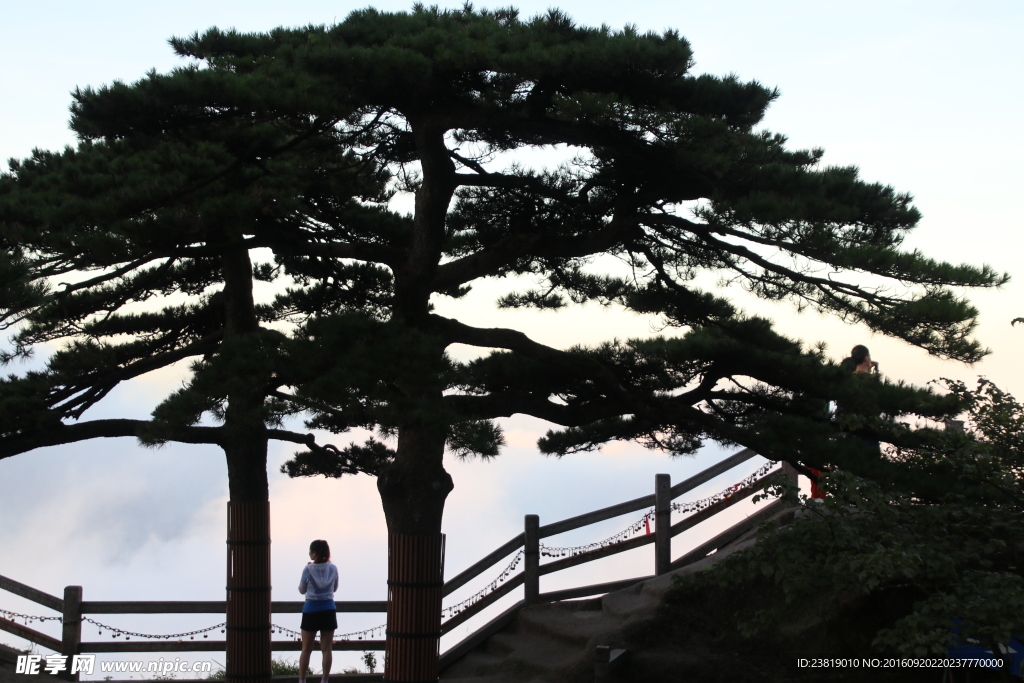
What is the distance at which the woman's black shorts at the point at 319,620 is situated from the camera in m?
7.98

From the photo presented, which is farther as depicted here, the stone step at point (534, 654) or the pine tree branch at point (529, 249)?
the stone step at point (534, 654)

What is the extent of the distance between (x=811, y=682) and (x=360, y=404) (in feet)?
13.6

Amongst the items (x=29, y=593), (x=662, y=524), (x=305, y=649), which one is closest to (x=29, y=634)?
(x=29, y=593)

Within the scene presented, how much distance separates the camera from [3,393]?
24.8ft

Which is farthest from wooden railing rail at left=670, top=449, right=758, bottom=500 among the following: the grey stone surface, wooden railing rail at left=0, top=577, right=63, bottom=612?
wooden railing rail at left=0, top=577, right=63, bottom=612

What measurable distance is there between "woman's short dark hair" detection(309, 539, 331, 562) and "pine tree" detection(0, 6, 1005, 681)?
0.77 metres

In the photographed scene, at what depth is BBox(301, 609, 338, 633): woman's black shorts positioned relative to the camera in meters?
7.98

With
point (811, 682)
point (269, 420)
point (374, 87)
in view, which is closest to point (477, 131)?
point (374, 87)

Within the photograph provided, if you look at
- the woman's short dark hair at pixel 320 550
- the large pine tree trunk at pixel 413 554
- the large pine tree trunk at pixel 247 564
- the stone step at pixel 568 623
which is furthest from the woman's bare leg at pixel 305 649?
the stone step at pixel 568 623

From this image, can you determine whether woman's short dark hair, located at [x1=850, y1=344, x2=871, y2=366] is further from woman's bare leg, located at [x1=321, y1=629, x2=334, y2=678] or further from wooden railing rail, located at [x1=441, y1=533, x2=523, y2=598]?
woman's bare leg, located at [x1=321, y1=629, x2=334, y2=678]

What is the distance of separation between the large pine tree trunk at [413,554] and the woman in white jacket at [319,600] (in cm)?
119

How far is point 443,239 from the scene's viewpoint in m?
7.24

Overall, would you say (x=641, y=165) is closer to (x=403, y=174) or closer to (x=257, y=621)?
(x=403, y=174)

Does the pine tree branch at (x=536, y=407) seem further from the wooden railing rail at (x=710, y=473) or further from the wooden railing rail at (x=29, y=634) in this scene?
the wooden railing rail at (x=29, y=634)
